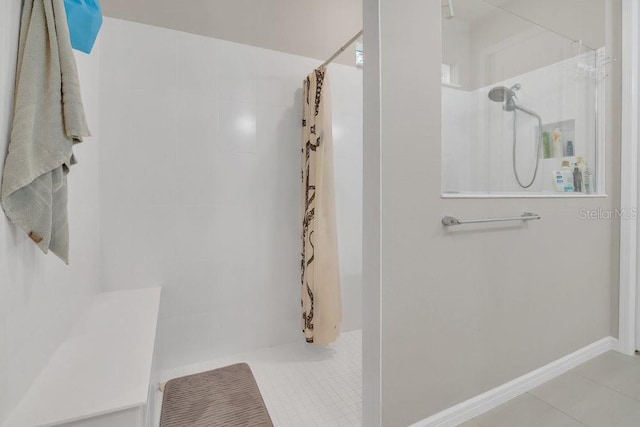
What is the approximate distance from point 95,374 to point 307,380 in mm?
1164

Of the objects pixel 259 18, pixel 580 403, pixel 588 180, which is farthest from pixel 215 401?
pixel 588 180

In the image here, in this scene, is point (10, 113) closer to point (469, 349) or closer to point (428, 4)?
point (428, 4)

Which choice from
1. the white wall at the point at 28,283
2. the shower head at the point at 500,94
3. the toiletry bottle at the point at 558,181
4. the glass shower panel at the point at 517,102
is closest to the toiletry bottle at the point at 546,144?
the glass shower panel at the point at 517,102

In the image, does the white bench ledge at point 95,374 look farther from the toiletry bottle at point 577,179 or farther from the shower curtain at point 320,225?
the toiletry bottle at point 577,179

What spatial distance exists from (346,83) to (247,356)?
2.15 m

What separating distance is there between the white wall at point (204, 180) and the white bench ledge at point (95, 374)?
19.8 inches

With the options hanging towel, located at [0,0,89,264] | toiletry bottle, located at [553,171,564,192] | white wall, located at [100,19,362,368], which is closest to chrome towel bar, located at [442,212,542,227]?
toiletry bottle, located at [553,171,564,192]

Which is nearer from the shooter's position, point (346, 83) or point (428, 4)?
point (428, 4)

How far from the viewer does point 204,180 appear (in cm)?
200

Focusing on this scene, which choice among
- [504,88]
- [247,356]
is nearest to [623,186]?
[504,88]

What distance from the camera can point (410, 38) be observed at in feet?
4.10

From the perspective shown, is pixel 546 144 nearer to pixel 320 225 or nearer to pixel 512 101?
pixel 512 101

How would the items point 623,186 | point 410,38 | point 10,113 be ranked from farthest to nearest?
point 623,186, point 410,38, point 10,113

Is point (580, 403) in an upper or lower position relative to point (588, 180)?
lower
